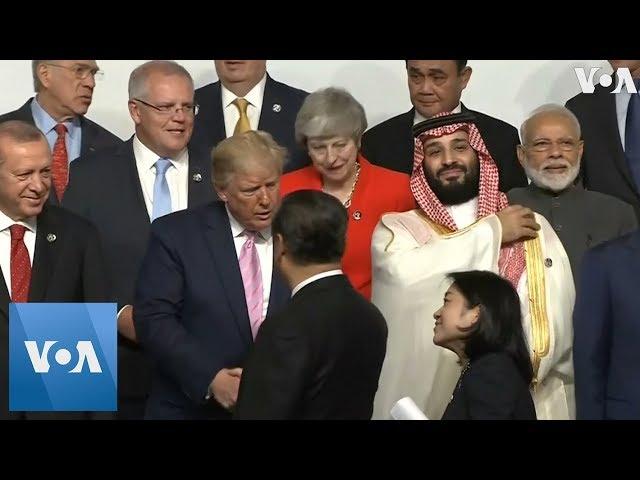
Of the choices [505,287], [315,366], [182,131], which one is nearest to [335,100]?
[182,131]

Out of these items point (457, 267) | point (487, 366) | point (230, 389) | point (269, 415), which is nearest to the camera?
point (269, 415)

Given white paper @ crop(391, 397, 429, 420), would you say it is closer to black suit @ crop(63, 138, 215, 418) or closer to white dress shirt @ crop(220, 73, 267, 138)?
black suit @ crop(63, 138, 215, 418)

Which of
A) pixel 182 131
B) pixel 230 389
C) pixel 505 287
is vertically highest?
pixel 182 131

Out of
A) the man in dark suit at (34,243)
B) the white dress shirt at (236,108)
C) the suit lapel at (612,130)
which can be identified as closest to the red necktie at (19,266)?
the man in dark suit at (34,243)

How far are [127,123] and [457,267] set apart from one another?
1.36 meters

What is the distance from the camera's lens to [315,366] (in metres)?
4.20

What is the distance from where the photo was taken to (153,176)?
562 cm

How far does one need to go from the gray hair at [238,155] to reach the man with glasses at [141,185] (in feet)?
1.42

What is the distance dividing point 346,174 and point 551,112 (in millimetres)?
817

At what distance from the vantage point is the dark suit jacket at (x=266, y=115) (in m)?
5.67

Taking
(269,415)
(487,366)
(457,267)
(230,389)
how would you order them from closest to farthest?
(269,415), (487,366), (230,389), (457,267)

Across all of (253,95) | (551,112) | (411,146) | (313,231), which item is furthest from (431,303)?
(313,231)

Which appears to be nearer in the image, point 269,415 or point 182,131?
point 269,415
